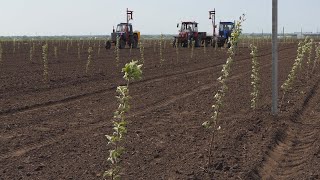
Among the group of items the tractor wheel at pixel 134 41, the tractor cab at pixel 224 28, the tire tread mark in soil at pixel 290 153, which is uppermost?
the tractor cab at pixel 224 28

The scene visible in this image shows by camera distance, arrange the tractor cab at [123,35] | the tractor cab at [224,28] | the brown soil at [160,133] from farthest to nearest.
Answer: the tractor cab at [224,28] < the tractor cab at [123,35] < the brown soil at [160,133]

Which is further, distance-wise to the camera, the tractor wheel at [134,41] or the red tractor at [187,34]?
the red tractor at [187,34]

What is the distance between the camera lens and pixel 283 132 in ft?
24.6

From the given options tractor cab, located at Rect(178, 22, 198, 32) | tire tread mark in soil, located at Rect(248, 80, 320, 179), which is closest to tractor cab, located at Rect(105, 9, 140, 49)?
tractor cab, located at Rect(178, 22, 198, 32)

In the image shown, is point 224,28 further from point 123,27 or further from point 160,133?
point 160,133

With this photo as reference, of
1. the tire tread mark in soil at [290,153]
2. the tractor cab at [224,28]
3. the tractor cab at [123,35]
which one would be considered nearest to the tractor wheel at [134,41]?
the tractor cab at [123,35]

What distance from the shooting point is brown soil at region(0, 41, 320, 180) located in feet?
18.1

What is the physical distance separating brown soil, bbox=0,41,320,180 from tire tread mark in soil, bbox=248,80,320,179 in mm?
14

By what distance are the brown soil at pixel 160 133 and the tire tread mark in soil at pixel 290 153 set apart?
14mm

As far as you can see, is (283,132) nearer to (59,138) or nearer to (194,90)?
(59,138)

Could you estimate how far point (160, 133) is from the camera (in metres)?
7.32

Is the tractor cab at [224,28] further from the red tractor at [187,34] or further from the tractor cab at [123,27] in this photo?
the tractor cab at [123,27]

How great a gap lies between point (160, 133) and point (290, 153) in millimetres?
2123

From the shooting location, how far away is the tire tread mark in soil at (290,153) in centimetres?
555
